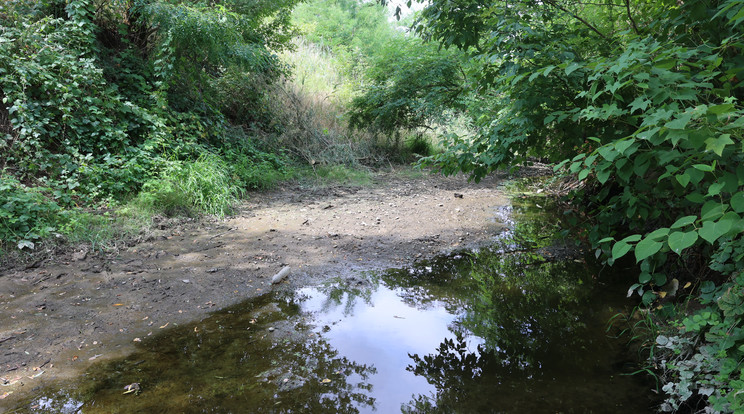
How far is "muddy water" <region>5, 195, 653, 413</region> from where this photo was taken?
220 cm

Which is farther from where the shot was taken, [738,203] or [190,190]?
[190,190]

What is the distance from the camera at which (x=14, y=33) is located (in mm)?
5000

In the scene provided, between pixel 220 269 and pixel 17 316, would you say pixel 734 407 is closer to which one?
pixel 220 269

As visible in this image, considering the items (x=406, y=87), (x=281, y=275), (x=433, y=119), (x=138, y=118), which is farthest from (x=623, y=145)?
(x=433, y=119)

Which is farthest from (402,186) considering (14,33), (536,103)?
(14,33)

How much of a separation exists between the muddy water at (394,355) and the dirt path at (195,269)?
0.26 metres

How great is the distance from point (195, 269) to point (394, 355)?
2230 mm

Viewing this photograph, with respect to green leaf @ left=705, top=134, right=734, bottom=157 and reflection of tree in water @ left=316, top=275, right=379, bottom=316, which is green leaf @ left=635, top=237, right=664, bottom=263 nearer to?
green leaf @ left=705, top=134, right=734, bottom=157

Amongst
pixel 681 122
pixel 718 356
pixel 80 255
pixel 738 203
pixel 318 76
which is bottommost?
pixel 80 255

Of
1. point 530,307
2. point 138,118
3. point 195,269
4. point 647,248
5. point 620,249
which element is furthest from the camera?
point 138,118

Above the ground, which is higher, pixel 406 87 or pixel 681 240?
pixel 406 87

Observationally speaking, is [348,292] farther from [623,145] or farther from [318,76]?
[318,76]

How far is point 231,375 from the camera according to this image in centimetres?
239

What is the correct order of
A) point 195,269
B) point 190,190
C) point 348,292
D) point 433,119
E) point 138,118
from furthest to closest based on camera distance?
point 433,119, point 138,118, point 190,190, point 195,269, point 348,292
